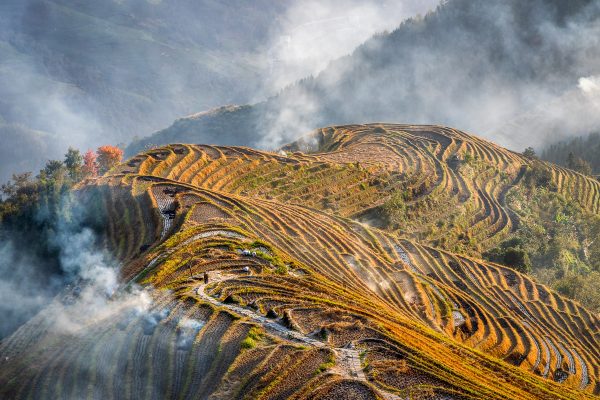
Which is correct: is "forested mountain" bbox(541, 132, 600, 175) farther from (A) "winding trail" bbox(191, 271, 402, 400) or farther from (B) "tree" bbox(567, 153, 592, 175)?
(A) "winding trail" bbox(191, 271, 402, 400)

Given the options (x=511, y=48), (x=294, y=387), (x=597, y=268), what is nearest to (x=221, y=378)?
(x=294, y=387)

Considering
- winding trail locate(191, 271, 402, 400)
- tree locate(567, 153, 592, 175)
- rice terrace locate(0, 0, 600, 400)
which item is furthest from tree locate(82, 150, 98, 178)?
tree locate(567, 153, 592, 175)

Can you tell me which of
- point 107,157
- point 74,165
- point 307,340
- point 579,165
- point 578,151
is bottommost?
point 307,340

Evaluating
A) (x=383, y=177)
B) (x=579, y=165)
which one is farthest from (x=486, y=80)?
(x=383, y=177)

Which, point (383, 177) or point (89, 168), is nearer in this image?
point (383, 177)

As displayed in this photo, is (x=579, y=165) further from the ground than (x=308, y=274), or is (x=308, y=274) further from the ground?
(x=579, y=165)

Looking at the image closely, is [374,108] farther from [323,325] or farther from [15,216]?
[323,325]

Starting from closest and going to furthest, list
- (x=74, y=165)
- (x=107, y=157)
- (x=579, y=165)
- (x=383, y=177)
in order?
(x=383, y=177) → (x=74, y=165) → (x=107, y=157) → (x=579, y=165)

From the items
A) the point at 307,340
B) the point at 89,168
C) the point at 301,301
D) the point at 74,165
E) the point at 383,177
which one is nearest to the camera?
the point at 307,340

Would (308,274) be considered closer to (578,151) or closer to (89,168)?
(89,168)

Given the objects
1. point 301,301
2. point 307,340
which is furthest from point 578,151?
point 307,340
